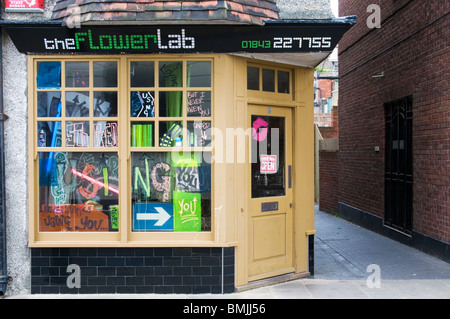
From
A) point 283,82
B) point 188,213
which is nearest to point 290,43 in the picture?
point 283,82

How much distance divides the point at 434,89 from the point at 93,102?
5794 millimetres

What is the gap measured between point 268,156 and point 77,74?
283cm

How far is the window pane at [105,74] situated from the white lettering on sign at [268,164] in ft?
7.46

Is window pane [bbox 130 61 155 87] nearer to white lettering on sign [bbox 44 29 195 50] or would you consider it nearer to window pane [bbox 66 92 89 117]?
white lettering on sign [bbox 44 29 195 50]

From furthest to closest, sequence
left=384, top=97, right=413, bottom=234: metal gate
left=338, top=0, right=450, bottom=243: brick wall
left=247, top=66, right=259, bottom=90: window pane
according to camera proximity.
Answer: left=384, top=97, right=413, bottom=234: metal gate, left=338, top=0, right=450, bottom=243: brick wall, left=247, top=66, right=259, bottom=90: window pane

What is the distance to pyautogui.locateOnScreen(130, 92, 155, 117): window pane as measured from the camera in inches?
251

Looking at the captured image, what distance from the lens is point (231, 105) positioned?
21.0 ft

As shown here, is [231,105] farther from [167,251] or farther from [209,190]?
[167,251]

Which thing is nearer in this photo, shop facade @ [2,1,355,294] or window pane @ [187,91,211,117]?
shop facade @ [2,1,355,294]

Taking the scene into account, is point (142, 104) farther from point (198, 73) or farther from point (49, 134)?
point (49, 134)

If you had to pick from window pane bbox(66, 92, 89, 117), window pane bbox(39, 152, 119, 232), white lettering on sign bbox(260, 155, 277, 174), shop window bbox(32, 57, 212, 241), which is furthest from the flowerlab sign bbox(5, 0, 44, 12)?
white lettering on sign bbox(260, 155, 277, 174)

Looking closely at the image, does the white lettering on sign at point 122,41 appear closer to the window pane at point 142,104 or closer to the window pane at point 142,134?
the window pane at point 142,104

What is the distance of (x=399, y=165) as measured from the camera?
33.6 ft

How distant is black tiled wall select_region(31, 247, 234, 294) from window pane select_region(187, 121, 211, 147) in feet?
4.56
